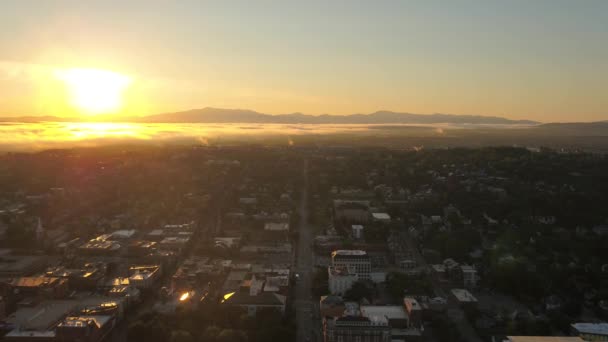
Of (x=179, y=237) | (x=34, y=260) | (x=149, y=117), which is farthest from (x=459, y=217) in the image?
(x=149, y=117)

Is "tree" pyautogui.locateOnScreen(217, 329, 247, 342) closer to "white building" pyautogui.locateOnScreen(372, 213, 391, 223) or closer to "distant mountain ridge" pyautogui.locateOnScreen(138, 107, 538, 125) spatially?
"white building" pyautogui.locateOnScreen(372, 213, 391, 223)

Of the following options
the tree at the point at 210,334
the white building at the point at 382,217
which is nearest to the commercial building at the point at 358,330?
the tree at the point at 210,334

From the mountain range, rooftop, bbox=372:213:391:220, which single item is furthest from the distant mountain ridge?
rooftop, bbox=372:213:391:220

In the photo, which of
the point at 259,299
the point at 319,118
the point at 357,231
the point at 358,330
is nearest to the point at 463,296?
the point at 358,330

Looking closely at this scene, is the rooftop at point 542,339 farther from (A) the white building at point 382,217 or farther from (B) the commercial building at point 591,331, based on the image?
(A) the white building at point 382,217

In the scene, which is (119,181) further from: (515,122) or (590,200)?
(515,122)

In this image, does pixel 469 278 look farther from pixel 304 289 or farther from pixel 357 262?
pixel 304 289
